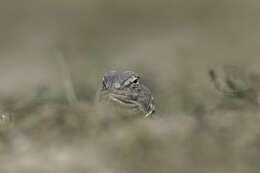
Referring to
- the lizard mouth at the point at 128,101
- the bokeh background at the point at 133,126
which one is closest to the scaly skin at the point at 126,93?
the lizard mouth at the point at 128,101

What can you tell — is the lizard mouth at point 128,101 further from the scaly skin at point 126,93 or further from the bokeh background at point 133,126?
the bokeh background at point 133,126

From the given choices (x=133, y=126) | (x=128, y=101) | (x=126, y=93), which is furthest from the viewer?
(x=126, y=93)

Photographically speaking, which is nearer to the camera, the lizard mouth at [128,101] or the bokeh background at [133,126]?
the bokeh background at [133,126]

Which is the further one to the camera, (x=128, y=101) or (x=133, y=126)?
(x=128, y=101)

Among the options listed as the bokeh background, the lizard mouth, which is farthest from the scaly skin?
the bokeh background

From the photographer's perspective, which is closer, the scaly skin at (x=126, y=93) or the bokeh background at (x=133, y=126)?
the bokeh background at (x=133, y=126)

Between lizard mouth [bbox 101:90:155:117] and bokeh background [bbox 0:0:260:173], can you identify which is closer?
bokeh background [bbox 0:0:260:173]

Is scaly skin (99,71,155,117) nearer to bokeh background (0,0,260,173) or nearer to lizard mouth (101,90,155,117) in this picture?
lizard mouth (101,90,155,117)

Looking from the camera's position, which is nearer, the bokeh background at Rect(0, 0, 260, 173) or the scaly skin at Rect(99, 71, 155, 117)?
the bokeh background at Rect(0, 0, 260, 173)

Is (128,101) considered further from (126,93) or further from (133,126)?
(133,126)

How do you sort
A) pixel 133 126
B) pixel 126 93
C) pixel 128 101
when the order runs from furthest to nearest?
pixel 126 93, pixel 128 101, pixel 133 126

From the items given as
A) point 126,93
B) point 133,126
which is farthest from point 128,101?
point 133,126

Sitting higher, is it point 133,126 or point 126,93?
point 126,93
